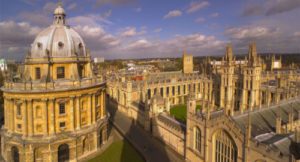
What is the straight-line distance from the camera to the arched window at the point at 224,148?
70.4 ft

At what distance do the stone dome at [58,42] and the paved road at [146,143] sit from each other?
1659cm

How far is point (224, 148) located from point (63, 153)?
2197 centimetres

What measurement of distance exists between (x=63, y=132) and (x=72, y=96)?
5.18 m

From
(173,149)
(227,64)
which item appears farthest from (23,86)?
(227,64)

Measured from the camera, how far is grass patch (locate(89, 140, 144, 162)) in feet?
98.0

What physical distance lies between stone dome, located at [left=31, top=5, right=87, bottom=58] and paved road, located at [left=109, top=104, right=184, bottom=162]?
16.6 meters

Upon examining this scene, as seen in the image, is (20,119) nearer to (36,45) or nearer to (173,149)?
(36,45)

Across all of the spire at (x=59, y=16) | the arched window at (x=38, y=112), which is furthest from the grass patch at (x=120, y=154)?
the spire at (x=59, y=16)

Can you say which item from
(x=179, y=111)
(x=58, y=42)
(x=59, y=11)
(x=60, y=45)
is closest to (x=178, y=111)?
(x=179, y=111)

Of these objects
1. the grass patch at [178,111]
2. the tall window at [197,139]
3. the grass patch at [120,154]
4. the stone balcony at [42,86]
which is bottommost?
the grass patch at [120,154]

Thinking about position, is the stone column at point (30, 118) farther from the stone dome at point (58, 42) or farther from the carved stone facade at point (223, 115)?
the carved stone facade at point (223, 115)

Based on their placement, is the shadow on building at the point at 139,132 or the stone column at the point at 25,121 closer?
the stone column at the point at 25,121

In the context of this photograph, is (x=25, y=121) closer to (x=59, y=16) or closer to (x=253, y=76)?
(x=59, y=16)

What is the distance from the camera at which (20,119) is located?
29.1 metres
